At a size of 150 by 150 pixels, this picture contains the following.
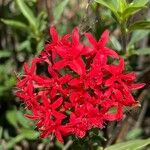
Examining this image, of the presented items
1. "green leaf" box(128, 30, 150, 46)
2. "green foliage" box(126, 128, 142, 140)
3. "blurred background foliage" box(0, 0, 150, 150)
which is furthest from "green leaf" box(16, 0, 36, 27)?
"green foliage" box(126, 128, 142, 140)

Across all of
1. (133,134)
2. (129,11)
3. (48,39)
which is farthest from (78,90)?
(133,134)

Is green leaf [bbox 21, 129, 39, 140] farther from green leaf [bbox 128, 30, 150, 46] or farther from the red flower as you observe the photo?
the red flower

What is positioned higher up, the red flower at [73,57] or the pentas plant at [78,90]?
the red flower at [73,57]

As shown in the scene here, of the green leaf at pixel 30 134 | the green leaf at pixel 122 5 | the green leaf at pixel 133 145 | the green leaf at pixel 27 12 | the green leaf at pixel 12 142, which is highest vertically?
the green leaf at pixel 122 5

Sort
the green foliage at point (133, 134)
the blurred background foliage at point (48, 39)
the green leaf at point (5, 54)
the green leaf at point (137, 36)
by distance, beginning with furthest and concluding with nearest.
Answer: the green foliage at point (133, 134) < the green leaf at point (5, 54) < the green leaf at point (137, 36) < the blurred background foliage at point (48, 39)

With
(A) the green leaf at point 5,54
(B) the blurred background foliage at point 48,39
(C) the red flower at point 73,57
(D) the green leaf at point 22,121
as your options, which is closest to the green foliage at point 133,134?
(B) the blurred background foliage at point 48,39

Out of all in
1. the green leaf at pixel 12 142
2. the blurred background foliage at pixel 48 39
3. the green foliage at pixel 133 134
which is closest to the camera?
the blurred background foliage at pixel 48 39

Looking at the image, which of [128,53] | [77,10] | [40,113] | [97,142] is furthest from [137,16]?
[77,10]

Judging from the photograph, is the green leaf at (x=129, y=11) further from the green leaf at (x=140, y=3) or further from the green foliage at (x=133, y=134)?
the green foliage at (x=133, y=134)

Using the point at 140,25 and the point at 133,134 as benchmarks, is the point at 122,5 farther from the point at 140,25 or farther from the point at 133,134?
the point at 133,134
